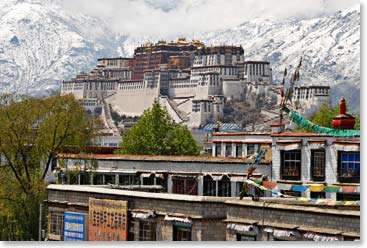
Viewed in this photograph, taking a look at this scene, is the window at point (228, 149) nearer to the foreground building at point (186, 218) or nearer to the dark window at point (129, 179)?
the dark window at point (129, 179)

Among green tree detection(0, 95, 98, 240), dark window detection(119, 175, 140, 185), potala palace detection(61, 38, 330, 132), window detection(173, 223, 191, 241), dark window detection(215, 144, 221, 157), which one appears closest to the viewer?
window detection(173, 223, 191, 241)

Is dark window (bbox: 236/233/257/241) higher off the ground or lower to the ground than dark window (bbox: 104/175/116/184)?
lower

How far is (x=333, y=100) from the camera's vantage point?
130750mm

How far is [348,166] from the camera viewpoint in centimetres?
1653

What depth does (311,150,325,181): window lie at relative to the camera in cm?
1720

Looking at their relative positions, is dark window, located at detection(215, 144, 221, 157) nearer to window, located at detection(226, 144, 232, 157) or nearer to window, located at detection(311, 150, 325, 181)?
window, located at detection(226, 144, 232, 157)

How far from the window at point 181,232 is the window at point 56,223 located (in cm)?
224

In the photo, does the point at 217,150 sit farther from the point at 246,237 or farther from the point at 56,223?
the point at 246,237

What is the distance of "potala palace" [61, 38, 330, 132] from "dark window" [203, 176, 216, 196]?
315 feet

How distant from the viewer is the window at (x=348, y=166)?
16078 mm

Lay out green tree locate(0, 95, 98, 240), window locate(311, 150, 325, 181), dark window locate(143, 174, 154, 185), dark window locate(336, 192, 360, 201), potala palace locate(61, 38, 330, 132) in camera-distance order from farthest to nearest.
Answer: potala palace locate(61, 38, 330, 132)
dark window locate(143, 174, 154, 185)
green tree locate(0, 95, 98, 240)
window locate(311, 150, 325, 181)
dark window locate(336, 192, 360, 201)

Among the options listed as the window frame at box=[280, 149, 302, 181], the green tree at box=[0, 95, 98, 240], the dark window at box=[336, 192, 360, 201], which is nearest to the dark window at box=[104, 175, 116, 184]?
the green tree at box=[0, 95, 98, 240]

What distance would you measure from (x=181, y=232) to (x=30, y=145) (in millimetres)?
8146

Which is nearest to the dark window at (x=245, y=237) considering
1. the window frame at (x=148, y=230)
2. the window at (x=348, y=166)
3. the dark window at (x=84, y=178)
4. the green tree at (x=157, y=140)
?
the window frame at (x=148, y=230)
